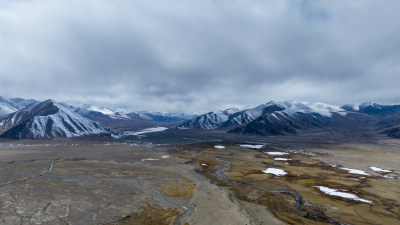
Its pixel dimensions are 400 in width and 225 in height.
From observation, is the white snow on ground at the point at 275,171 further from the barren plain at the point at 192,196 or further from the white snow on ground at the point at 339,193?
the white snow on ground at the point at 339,193

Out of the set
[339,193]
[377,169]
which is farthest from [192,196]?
[377,169]

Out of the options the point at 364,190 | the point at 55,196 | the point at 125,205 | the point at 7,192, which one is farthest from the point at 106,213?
the point at 364,190

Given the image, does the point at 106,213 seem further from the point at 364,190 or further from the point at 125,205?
the point at 364,190

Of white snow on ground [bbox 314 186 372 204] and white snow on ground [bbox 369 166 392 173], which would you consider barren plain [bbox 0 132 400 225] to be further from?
white snow on ground [bbox 369 166 392 173]

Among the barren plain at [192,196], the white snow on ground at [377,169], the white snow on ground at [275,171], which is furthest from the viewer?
the white snow on ground at [377,169]

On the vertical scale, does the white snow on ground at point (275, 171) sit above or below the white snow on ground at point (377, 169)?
above

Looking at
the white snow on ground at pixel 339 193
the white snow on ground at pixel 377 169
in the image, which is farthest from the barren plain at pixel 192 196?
the white snow on ground at pixel 377 169

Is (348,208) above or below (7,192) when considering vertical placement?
below

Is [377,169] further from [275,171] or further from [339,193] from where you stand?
[339,193]

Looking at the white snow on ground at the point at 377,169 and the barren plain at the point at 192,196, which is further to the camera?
the white snow on ground at the point at 377,169

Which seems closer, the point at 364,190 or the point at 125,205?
the point at 125,205

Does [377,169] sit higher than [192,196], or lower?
lower
